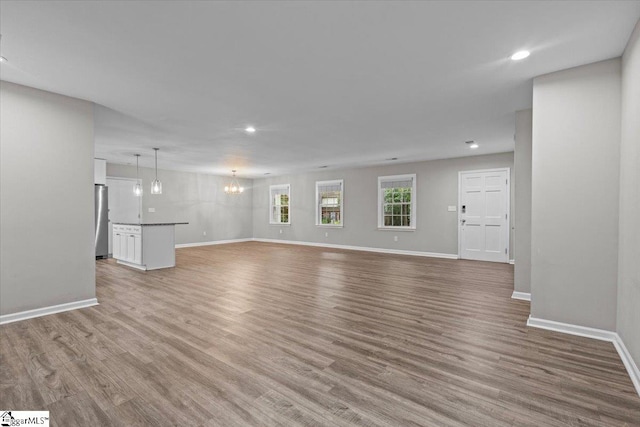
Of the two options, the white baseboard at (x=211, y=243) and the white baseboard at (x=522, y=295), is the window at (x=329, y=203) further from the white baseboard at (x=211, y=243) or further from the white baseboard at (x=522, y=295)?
the white baseboard at (x=522, y=295)

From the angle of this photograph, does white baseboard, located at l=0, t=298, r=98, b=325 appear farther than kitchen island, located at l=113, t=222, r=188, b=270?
No

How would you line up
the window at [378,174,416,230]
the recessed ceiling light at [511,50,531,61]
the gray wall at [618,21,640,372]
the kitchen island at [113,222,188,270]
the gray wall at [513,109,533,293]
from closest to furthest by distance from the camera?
the gray wall at [618,21,640,372] < the recessed ceiling light at [511,50,531,61] < the gray wall at [513,109,533,293] < the kitchen island at [113,222,188,270] < the window at [378,174,416,230]

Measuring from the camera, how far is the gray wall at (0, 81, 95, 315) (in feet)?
10.4

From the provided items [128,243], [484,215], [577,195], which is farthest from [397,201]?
[128,243]

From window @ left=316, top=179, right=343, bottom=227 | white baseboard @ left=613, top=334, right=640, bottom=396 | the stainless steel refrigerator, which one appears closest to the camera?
white baseboard @ left=613, top=334, right=640, bottom=396

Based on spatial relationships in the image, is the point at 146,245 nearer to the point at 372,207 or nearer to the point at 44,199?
the point at 44,199

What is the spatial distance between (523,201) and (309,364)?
3512mm

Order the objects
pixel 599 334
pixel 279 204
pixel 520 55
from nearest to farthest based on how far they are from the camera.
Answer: pixel 520 55 < pixel 599 334 < pixel 279 204

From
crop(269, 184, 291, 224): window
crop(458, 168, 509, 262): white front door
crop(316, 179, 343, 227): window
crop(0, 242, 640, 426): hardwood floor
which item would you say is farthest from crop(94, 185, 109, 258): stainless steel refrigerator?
crop(458, 168, 509, 262): white front door

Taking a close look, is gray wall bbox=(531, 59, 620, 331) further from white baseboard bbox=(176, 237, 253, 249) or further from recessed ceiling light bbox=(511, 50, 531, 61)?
white baseboard bbox=(176, 237, 253, 249)

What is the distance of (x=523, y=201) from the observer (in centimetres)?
400

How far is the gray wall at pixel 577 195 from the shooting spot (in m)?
2.71

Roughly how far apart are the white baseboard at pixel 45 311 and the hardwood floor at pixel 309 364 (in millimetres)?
124

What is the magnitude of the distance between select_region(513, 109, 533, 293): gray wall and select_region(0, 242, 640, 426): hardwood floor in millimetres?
407
